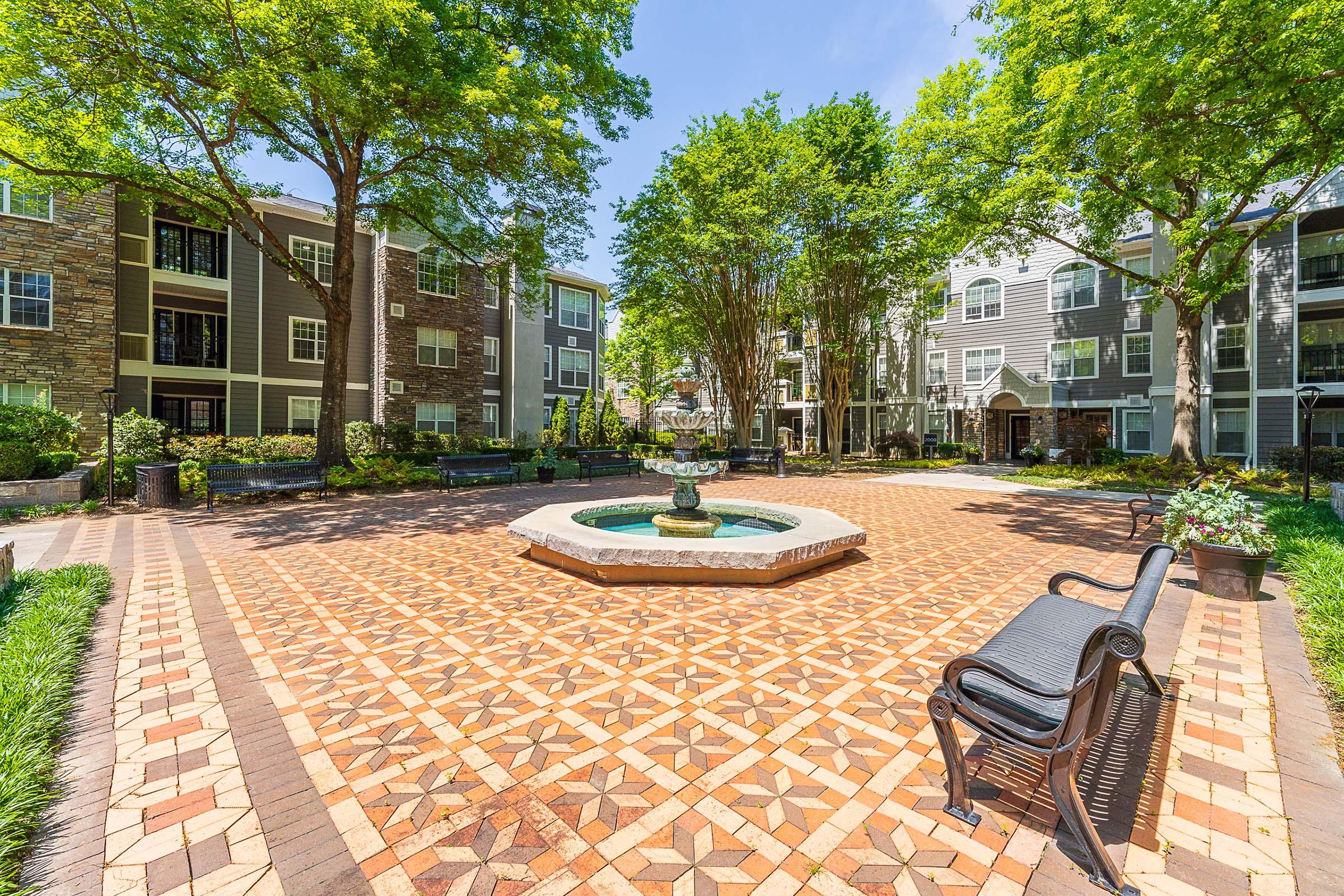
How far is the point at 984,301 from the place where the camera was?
27.2 m

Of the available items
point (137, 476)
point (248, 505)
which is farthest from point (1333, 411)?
point (137, 476)

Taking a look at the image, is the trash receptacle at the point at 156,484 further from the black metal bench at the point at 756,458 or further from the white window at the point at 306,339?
the black metal bench at the point at 756,458

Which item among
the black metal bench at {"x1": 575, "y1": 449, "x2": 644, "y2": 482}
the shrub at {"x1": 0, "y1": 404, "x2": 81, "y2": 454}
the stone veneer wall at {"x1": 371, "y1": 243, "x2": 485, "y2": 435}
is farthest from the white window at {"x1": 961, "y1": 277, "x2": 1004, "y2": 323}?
the shrub at {"x1": 0, "y1": 404, "x2": 81, "y2": 454}

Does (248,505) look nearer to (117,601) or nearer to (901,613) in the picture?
(117,601)

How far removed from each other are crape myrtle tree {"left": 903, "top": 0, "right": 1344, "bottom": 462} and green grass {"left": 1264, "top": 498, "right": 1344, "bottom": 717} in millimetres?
6391

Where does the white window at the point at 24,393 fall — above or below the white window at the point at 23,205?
below

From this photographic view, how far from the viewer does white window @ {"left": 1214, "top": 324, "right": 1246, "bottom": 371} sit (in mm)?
20641

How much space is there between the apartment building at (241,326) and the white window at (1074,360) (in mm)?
23726

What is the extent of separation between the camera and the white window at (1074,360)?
24125 mm

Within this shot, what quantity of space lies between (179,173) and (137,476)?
27.3ft

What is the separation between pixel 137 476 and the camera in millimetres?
Result: 11797

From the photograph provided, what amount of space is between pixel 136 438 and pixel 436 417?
10.9m

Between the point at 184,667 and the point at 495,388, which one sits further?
the point at 495,388

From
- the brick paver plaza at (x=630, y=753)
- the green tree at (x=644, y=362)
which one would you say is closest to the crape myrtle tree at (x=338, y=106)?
the brick paver plaza at (x=630, y=753)
